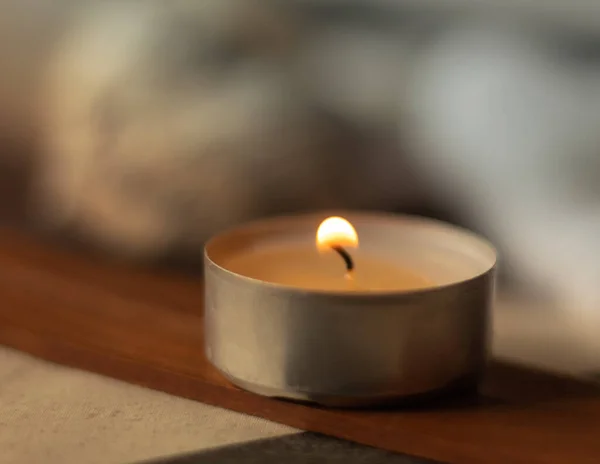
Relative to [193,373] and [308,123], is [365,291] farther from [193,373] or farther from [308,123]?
[308,123]

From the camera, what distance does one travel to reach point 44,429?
1.95 ft

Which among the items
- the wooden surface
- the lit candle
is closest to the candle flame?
the lit candle

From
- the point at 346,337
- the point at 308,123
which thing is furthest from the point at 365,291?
the point at 308,123

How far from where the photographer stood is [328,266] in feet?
2.42

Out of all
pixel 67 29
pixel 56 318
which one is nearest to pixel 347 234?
pixel 56 318

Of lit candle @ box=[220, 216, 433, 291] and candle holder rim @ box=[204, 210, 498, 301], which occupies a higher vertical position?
candle holder rim @ box=[204, 210, 498, 301]

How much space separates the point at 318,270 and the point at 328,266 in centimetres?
1

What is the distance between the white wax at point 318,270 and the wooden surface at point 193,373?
0.24 feet

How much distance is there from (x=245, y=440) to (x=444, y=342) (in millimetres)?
143

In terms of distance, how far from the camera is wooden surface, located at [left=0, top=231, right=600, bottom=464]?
0.57 meters

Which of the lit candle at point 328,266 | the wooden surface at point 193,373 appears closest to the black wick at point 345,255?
the lit candle at point 328,266

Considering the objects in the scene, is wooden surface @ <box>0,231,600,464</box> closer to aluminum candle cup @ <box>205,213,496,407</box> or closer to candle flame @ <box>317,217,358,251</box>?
aluminum candle cup @ <box>205,213,496,407</box>

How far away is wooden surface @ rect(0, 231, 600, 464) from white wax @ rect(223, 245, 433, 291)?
73mm

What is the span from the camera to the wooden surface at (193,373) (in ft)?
1.89
